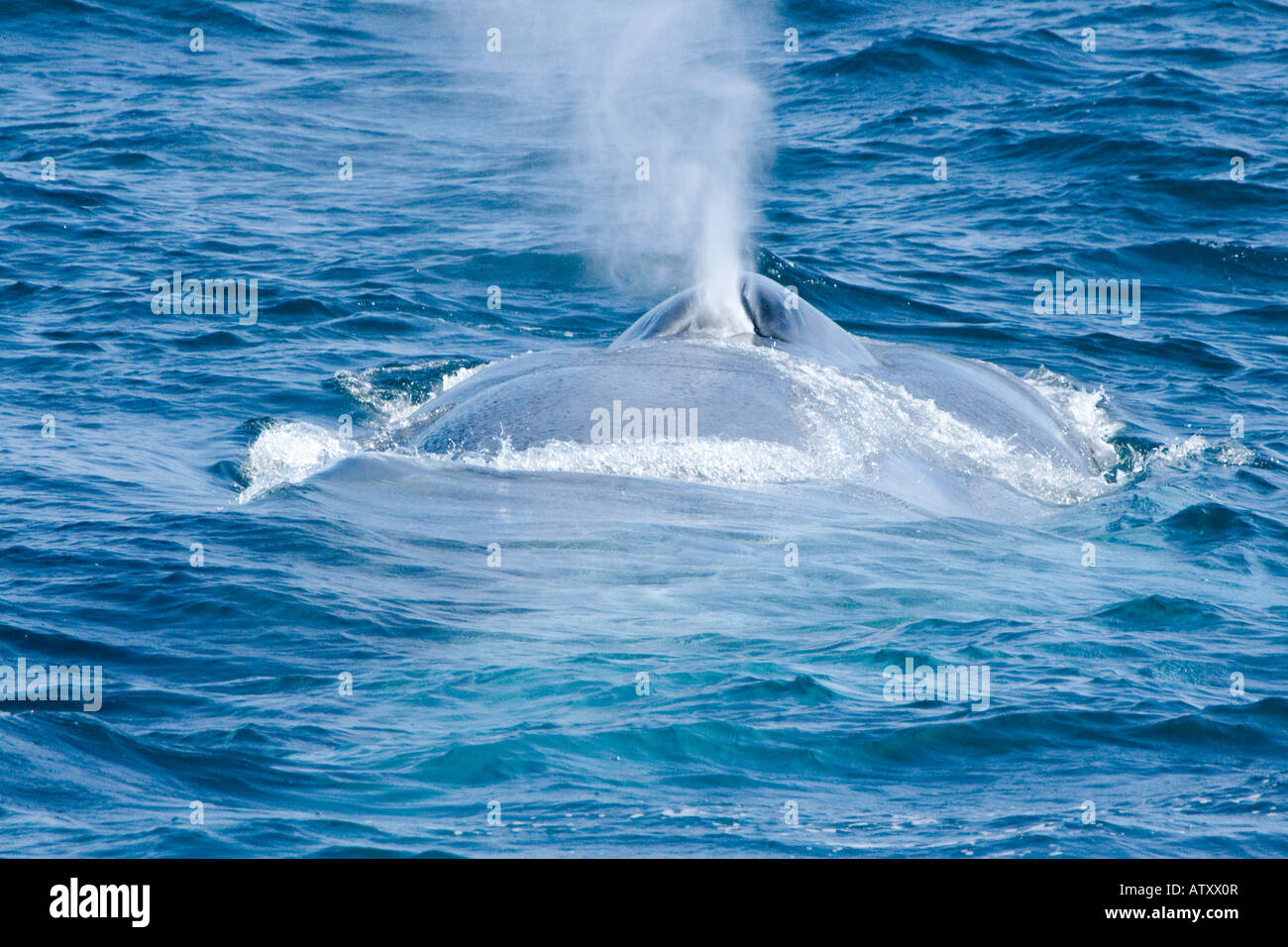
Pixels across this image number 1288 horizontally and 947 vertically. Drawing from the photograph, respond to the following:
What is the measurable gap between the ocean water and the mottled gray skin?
42 cm

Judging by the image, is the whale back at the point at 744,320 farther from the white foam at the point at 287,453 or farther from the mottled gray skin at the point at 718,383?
the white foam at the point at 287,453

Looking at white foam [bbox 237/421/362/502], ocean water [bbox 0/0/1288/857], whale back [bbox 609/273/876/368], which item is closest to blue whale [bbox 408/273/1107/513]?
whale back [bbox 609/273/876/368]

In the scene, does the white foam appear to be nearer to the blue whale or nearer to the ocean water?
the ocean water

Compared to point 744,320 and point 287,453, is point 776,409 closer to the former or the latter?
point 744,320

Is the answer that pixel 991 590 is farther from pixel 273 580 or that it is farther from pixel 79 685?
pixel 79 685

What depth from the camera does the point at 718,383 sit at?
14.1 meters

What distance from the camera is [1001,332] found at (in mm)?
21156

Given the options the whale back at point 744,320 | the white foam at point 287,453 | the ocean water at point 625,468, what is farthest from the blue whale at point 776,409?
the white foam at point 287,453

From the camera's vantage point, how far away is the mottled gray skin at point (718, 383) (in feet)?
44.7

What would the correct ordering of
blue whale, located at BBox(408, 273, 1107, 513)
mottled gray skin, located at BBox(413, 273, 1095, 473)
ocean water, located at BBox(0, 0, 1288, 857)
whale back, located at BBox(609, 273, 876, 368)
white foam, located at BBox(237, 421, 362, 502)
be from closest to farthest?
ocean water, located at BBox(0, 0, 1288, 857) → blue whale, located at BBox(408, 273, 1107, 513) → mottled gray skin, located at BBox(413, 273, 1095, 473) → white foam, located at BBox(237, 421, 362, 502) → whale back, located at BBox(609, 273, 876, 368)

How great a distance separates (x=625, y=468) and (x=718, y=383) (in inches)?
63.7

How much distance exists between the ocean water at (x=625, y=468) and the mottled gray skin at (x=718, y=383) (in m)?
0.42

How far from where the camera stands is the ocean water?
838cm
